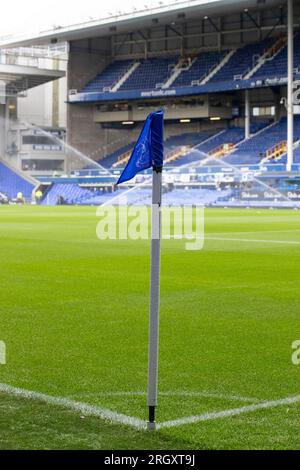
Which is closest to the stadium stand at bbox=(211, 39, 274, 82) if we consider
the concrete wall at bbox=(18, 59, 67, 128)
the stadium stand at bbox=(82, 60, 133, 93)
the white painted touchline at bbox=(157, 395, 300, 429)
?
the stadium stand at bbox=(82, 60, 133, 93)

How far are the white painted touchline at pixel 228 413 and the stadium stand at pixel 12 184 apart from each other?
69.3 m

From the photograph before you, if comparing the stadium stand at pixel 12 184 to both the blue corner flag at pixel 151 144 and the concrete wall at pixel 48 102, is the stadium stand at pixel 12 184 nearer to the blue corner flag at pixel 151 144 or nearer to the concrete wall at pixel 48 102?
the concrete wall at pixel 48 102

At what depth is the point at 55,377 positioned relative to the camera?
6.65 meters

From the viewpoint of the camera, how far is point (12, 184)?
75438mm

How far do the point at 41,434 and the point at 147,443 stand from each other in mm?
642

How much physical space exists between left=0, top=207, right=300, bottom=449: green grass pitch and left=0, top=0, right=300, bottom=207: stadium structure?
43.0 m

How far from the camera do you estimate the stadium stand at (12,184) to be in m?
74.6

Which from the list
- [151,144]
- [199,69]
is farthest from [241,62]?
[151,144]

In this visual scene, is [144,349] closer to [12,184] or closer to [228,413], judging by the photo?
[228,413]

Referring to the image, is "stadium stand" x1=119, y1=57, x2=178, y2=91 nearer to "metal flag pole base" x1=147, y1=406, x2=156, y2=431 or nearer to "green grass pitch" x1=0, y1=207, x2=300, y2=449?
"green grass pitch" x1=0, y1=207, x2=300, y2=449

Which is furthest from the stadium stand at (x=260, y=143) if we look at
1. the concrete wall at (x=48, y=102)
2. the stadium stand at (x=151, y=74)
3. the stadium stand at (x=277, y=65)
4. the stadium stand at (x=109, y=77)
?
the concrete wall at (x=48, y=102)

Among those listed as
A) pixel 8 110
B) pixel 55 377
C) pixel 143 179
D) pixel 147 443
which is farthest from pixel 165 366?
pixel 8 110

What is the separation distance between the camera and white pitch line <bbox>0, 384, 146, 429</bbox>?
17.7ft

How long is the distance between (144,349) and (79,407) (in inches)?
86.9
